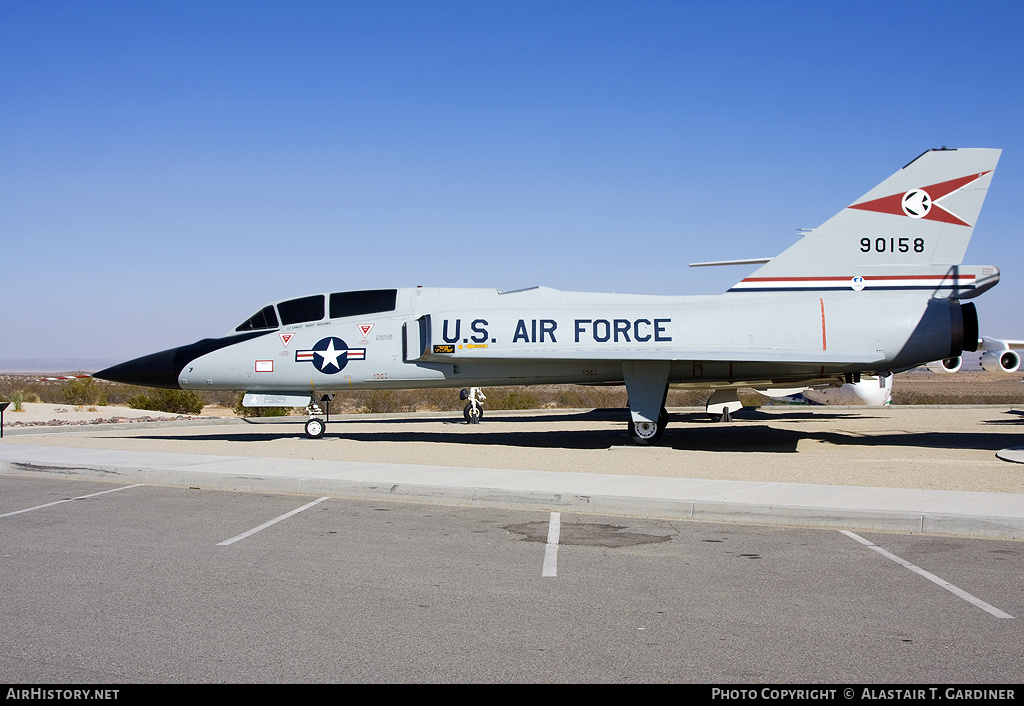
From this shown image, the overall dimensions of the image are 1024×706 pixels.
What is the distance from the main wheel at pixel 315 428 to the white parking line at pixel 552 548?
33.8ft

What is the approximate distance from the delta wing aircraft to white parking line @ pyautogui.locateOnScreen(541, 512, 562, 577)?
722cm

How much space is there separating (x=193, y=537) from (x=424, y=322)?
9.44 m

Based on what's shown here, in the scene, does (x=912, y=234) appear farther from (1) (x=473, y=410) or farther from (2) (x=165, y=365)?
(2) (x=165, y=365)

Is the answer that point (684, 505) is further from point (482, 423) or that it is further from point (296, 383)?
point (482, 423)

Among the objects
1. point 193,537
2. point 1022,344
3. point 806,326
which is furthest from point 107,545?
point 1022,344

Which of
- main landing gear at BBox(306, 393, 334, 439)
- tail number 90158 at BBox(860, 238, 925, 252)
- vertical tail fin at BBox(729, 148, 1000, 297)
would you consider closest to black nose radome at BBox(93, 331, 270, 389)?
main landing gear at BBox(306, 393, 334, 439)

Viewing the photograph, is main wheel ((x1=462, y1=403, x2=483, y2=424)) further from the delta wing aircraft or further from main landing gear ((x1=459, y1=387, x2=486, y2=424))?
the delta wing aircraft

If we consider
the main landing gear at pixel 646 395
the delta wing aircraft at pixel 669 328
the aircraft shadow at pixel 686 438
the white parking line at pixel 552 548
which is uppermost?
the delta wing aircraft at pixel 669 328

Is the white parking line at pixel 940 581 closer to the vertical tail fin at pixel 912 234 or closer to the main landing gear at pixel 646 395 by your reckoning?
the main landing gear at pixel 646 395

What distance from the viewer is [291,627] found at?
491cm

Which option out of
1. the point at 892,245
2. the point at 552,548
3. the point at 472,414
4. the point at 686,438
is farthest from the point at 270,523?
the point at 472,414

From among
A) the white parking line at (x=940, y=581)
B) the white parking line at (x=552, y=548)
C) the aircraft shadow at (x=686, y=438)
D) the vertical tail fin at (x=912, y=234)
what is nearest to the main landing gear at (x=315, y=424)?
the aircraft shadow at (x=686, y=438)

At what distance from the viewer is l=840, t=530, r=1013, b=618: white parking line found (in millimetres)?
5273

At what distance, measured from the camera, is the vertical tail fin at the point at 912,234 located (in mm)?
15359
